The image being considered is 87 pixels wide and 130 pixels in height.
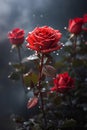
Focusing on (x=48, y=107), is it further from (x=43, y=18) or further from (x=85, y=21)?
(x=43, y=18)

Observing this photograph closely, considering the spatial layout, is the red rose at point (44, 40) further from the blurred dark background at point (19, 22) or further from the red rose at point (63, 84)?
the blurred dark background at point (19, 22)

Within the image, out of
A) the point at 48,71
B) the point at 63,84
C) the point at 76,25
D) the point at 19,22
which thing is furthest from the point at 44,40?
the point at 19,22

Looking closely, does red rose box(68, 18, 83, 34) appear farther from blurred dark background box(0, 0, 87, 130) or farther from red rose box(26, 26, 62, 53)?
red rose box(26, 26, 62, 53)

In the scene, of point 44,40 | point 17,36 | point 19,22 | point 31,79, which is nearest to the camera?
point 44,40

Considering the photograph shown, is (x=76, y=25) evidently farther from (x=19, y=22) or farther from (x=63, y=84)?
(x=19, y=22)

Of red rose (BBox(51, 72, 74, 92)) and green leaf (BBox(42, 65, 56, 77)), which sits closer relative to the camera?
green leaf (BBox(42, 65, 56, 77))

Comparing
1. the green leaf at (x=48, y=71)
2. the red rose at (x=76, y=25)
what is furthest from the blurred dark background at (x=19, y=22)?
the green leaf at (x=48, y=71)

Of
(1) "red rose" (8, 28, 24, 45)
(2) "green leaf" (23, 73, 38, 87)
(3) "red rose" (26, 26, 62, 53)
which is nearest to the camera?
(3) "red rose" (26, 26, 62, 53)

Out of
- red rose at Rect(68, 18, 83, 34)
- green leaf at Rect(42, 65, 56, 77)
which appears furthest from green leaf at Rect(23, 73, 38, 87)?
red rose at Rect(68, 18, 83, 34)
